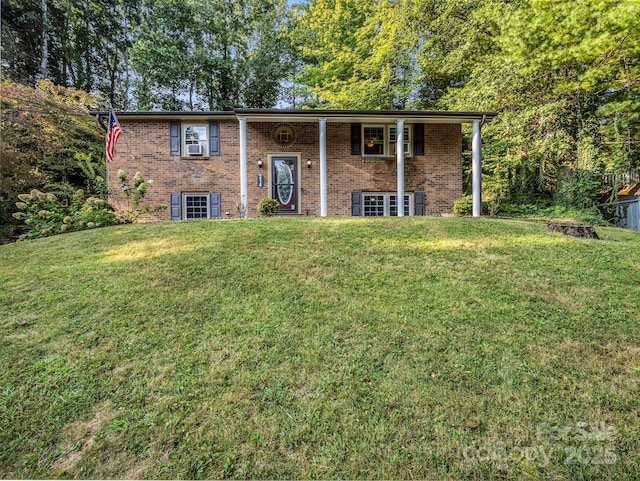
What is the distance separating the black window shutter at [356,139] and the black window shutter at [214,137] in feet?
16.0

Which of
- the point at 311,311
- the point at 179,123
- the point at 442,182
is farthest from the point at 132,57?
the point at 311,311

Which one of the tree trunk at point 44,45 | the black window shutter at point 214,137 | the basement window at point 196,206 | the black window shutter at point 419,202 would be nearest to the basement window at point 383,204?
the black window shutter at point 419,202

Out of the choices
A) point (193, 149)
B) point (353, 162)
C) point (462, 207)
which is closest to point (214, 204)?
point (193, 149)

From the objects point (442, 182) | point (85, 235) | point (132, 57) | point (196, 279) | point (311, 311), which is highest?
point (132, 57)

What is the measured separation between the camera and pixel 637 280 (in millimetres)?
4121

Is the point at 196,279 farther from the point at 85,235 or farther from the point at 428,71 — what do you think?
the point at 428,71

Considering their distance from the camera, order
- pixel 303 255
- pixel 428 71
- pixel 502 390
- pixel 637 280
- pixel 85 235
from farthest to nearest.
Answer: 1. pixel 428 71
2. pixel 85 235
3. pixel 303 255
4. pixel 637 280
5. pixel 502 390

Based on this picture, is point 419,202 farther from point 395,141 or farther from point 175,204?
point 175,204

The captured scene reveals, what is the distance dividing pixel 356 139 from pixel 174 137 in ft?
21.6

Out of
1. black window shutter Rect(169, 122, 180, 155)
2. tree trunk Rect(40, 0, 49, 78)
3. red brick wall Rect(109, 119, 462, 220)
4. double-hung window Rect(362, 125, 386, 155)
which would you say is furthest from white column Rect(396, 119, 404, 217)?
tree trunk Rect(40, 0, 49, 78)

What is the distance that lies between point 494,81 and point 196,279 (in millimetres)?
13034

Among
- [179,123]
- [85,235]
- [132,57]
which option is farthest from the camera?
[132,57]

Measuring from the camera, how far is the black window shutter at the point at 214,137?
435 inches

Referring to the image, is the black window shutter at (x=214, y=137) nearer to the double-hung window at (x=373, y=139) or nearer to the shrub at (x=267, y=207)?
the shrub at (x=267, y=207)
